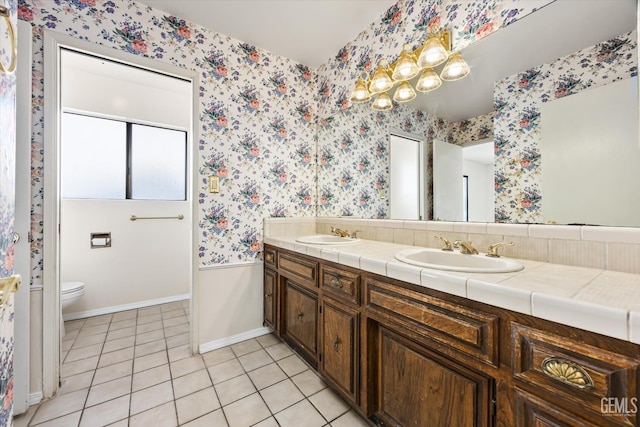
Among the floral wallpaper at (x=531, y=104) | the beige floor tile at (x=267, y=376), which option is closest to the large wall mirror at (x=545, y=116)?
the floral wallpaper at (x=531, y=104)

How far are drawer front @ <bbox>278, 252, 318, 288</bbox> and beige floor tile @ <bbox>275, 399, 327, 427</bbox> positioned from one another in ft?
2.10

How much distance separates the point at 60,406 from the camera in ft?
4.60

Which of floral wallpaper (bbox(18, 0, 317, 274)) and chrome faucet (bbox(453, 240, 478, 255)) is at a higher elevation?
floral wallpaper (bbox(18, 0, 317, 274))

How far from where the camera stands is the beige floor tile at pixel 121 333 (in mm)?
2154

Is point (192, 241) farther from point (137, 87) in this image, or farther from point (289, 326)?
point (137, 87)

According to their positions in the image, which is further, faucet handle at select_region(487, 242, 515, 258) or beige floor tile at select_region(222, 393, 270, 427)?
beige floor tile at select_region(222, 393, 270, 427)

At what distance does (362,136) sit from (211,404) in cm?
208

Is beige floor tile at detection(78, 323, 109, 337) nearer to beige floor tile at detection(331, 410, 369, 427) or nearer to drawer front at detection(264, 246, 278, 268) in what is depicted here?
drawer front at detection(264, 246, 278, 268)

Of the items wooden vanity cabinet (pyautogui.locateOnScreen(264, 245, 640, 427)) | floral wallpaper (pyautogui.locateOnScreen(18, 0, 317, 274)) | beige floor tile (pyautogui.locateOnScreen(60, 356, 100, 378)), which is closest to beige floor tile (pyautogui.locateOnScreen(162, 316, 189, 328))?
beige floor tile (pyautogui.locateOnScreen(60, 356, 100, 378))

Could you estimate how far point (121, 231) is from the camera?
2.71 meters

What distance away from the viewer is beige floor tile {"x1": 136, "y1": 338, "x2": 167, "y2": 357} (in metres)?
1.94

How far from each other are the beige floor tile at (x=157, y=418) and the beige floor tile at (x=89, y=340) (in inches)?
44.3

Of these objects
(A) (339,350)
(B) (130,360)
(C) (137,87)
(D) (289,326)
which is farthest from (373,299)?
(C) (137,87)

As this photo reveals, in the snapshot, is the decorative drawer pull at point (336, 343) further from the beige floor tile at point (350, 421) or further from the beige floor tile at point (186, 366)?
the beige floor tile at point (186, 366)
